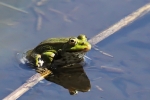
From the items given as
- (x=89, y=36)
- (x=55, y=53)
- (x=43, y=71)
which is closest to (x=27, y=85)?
(x=43, y=71)

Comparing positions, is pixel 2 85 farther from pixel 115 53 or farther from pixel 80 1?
pixel 80 1

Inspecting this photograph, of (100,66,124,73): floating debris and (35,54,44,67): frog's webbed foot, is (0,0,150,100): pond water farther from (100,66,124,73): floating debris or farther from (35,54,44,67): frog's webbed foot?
(35,54,44,67): frog's webbed foot

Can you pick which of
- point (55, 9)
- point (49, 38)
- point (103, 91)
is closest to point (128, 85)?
point (103, 91)

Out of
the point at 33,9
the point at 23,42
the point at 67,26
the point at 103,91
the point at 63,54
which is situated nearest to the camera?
the point at 103,91

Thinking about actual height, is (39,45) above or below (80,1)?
below

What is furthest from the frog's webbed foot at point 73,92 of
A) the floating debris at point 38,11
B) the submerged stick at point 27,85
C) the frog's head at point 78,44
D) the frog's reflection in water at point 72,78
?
the floating debris at point 38,11

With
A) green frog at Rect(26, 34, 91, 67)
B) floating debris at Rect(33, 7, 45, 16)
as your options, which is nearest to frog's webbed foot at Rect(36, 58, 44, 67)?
green frog at Rect(26, 34, 91, 67)

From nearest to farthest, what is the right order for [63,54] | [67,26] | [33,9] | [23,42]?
1. [63,54]
2. [23,42]
3. [67,26]
4. [33,9]
